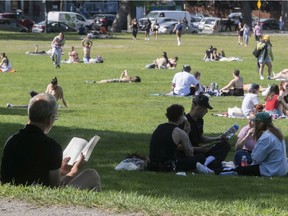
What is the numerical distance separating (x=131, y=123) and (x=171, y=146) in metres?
8.11

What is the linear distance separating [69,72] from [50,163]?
95.7 ft

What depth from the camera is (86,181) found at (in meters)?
7.96

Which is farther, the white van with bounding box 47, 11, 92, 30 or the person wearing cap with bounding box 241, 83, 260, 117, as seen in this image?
the white van with bounding box 47, 11, 92, 30

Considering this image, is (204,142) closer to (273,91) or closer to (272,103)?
(273,91)

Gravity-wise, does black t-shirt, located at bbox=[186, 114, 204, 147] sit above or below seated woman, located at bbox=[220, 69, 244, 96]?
above

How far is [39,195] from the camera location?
7262 millimetres

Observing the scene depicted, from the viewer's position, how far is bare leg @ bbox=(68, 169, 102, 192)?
7.89m

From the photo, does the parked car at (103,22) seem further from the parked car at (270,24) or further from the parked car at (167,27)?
the parked car at (270,24)

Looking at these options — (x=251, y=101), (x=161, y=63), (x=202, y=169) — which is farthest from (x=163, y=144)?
(x=161, y=63)

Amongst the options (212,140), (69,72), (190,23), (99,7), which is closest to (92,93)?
(69,72)

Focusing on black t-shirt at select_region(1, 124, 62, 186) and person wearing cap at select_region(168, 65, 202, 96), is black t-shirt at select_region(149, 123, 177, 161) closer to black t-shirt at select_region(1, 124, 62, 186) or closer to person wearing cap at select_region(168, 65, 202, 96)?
black t-shirt at select_region(1, 124, 62, 186)

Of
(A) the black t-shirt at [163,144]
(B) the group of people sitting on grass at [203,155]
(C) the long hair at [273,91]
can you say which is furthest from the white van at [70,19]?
(A) the black t-shirt at [163,144]

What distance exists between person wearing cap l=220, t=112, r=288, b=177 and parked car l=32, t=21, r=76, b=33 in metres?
63.2

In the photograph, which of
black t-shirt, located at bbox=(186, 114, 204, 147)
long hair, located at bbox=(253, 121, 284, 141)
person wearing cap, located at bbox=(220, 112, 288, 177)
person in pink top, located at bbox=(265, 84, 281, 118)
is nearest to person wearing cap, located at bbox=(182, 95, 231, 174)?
black t-shirt, located at bbox=(186, 114, 204, 147)
